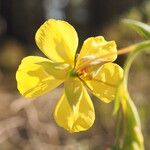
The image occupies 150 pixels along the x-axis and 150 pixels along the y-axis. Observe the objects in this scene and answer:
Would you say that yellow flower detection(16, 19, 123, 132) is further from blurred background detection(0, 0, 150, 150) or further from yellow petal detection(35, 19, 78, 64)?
blurred background detection(0, 0, 150, 150)

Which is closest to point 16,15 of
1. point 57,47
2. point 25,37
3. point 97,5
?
point 25,37

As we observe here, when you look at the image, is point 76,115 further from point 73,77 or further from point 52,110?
point 52,110

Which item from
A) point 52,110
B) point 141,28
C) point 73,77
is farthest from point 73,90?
point 52,110

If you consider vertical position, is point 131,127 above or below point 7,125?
above

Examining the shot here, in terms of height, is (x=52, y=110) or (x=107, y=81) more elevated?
(x=107, y=81)

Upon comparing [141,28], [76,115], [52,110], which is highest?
[141,28]

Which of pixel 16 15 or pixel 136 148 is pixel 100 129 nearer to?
pixel 136 148

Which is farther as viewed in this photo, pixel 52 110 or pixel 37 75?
pixel 52 110

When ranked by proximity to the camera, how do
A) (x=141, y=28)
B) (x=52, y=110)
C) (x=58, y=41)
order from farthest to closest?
(x=52, y=110) < (x=58, y=41) < (x=141, y=28)
